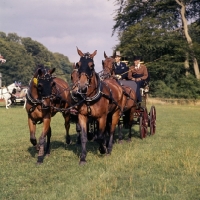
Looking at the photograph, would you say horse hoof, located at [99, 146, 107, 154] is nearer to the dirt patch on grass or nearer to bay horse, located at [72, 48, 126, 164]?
bay horse, located at [72, 48, 126, 164]

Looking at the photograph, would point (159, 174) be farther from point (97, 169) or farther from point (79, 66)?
point (79, 66)

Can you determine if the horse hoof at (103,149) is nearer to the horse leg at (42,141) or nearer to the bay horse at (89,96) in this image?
the bay horse at (89,96)

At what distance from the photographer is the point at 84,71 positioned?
761 cm

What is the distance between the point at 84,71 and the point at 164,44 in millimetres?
33690

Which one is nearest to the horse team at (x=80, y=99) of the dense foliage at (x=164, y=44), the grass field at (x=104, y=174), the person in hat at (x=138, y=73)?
the grass field at (x=104, y=174)

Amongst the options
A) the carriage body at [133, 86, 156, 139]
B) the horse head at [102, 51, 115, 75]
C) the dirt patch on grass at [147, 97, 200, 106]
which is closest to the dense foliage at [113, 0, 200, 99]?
the dirt patch on grass at [147, 97, 200, 106]

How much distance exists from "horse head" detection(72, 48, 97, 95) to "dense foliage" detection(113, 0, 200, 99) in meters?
31.8

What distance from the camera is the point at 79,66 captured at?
7.63m

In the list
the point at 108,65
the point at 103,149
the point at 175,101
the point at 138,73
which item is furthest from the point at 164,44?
the point at 103,149

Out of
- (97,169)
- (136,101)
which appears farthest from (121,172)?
(136,101)

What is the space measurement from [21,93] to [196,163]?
80.2ft

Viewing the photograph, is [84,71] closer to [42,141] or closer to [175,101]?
[42,141]

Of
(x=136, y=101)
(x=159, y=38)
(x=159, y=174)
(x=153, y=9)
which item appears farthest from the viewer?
(x=153, y=9)

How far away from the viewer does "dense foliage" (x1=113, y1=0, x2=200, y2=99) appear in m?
40.2
